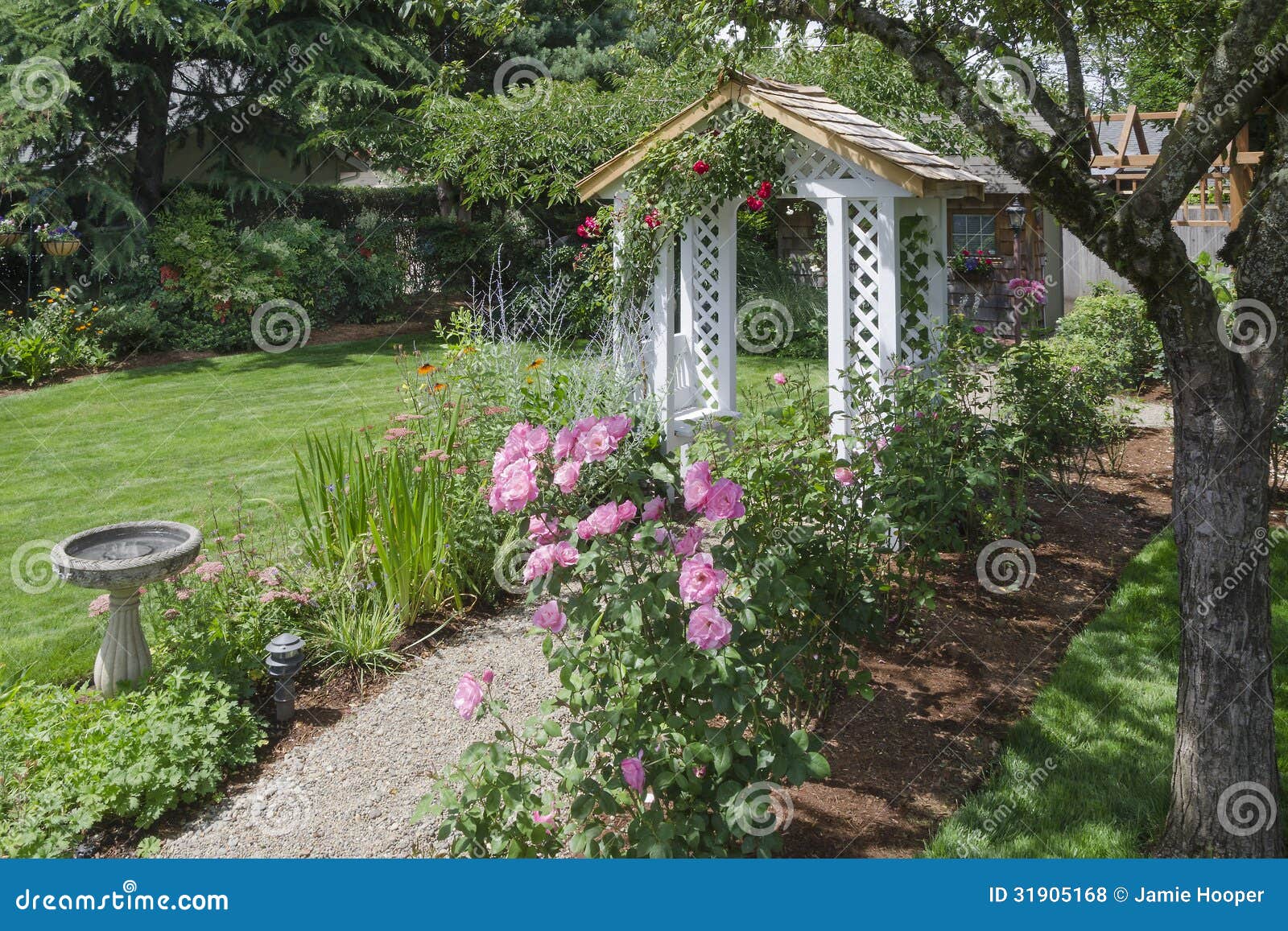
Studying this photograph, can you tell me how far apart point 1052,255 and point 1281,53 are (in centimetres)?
1232

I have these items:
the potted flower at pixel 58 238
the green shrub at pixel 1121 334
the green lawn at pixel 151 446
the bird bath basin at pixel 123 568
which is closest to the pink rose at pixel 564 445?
the bird bath basin at pixel 123 568

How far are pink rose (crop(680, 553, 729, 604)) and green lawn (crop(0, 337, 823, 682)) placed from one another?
2.92m

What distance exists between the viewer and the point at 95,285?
12.9 m

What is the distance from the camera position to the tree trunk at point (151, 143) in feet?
45.9

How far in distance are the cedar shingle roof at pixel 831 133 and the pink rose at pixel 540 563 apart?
361 centimetres

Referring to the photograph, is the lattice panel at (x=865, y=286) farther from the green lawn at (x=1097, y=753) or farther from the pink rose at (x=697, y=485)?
→ the pink rose at (x=697, y=485)

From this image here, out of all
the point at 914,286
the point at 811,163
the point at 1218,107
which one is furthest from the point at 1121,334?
the point at 1218,107

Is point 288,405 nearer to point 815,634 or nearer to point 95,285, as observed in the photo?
point 95,285

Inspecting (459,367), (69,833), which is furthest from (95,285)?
(69,833)

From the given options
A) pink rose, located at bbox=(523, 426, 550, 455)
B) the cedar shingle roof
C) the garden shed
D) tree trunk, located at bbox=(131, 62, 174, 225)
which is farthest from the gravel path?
tree trunk, located at bbox=(131, 62, 174, 225)

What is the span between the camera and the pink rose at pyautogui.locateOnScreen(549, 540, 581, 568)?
261cm

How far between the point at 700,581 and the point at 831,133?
3.80m

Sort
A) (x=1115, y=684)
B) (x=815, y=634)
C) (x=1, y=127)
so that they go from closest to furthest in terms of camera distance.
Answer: (x=815, y=634), (x=1115, y=684), (x=1, y=127)

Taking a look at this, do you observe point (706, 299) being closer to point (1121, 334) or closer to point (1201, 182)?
point (1121, 334)
